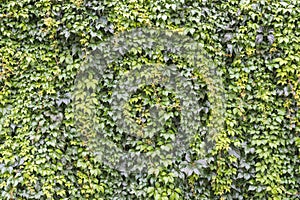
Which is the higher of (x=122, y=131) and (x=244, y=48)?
(x=244, y=48)

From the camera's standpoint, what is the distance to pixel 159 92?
3.08 m

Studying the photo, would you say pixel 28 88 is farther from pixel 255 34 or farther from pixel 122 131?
pixel 255 34

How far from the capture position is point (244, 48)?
3.17 metres

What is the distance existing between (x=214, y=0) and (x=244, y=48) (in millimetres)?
528

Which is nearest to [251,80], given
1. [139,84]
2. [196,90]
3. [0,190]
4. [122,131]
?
[196,90]

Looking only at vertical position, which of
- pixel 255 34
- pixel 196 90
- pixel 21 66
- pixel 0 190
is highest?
pixel 255 34

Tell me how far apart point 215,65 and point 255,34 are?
468 mm

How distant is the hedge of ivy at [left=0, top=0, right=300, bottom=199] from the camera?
298cm

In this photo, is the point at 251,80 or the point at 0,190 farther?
the point at 251,80

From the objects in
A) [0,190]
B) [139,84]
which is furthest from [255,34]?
[0,190]

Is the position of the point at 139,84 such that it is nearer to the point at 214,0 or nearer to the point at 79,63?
the point at 79,63

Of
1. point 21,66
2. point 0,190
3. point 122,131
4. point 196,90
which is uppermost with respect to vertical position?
point 21,66

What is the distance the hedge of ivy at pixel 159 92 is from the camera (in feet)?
9.78

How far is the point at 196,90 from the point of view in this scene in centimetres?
309
